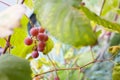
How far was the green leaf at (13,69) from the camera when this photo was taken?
0.30m

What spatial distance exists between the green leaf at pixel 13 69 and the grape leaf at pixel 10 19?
44mm

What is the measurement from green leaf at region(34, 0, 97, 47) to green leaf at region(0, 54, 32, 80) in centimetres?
6

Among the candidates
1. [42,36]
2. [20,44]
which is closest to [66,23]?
[42,36]

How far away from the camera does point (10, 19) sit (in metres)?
0.27

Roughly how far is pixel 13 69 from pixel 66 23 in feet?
0.27

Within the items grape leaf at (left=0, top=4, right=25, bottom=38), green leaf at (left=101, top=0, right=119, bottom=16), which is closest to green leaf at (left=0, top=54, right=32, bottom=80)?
grape leaf at (left=0, top=4, right=25, bottom=38)

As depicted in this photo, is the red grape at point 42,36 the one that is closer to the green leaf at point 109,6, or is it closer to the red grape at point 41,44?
the red grape at point 41,44

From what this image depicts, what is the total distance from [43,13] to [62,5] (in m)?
0.03

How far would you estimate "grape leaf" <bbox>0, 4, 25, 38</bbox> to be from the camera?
263mm

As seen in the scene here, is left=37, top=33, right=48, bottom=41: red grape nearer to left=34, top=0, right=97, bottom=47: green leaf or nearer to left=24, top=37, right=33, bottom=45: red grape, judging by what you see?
left=24, top=37, right=33, bottom=45: red grape

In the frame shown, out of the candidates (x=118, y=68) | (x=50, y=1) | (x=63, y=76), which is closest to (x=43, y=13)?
(x=50, y=1)

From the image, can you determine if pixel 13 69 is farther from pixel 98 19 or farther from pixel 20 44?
pixel 20 44

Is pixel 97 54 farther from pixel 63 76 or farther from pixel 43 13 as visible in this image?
pixel 43 13

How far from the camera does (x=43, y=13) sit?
31cm
